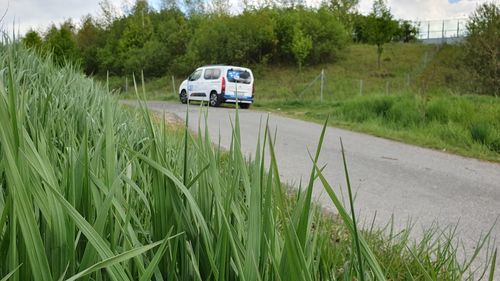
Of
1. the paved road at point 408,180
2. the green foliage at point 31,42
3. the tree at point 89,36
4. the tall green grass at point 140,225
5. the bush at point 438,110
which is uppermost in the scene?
the tree at point 89,36

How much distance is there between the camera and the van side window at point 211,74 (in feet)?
59.9

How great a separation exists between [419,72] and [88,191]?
29217 millimetres

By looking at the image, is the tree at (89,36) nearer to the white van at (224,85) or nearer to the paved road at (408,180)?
the white van at (224,85)

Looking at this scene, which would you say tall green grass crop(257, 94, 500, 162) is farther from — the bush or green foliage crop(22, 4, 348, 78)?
green foliage crop(22, 4, 348, 78)

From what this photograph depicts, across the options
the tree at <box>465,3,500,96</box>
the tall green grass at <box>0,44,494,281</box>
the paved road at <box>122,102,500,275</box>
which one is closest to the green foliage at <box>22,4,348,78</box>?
the tree at <box>465,3,500,96</box>

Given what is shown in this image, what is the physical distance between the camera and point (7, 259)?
0.85 m

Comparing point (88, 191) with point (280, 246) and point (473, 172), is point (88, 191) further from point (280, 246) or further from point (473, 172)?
point (473, 172)

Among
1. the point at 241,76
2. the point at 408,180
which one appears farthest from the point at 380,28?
the point at 408,180

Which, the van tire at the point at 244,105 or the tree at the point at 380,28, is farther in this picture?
the tree at the point at 380,28

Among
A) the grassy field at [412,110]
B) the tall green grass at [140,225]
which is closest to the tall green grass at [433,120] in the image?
the grassy field at [412,110]

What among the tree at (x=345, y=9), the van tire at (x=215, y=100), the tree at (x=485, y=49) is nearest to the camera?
the tree at (x=485, y=49)

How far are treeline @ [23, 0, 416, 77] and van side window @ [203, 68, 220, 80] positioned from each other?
8705 millimetres

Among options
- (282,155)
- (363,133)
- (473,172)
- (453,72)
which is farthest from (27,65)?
(453,72)

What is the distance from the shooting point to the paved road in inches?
150
